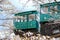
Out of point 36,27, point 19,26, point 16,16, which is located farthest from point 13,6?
point 36,27

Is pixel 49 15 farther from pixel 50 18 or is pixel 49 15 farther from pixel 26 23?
pixel 26 23

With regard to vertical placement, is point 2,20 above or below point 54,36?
above

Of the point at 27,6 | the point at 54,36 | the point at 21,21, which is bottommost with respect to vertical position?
the point at 54,36

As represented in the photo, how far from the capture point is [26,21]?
158 cm

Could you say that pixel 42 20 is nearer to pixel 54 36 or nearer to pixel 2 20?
pixel 54 36

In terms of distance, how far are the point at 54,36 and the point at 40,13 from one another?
0.82 feet

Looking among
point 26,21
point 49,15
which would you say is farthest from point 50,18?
point 26,21

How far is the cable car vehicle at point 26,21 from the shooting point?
1561 millimetres

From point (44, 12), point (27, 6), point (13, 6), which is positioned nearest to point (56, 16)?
point (44, 12)

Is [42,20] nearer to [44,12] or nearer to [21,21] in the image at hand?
[44,12]

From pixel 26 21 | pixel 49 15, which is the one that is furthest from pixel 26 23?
pixel 49 15

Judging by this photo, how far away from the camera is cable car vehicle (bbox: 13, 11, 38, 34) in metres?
1.56

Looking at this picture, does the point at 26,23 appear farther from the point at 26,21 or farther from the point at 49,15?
the point at 49,15

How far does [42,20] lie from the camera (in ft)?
5.07
